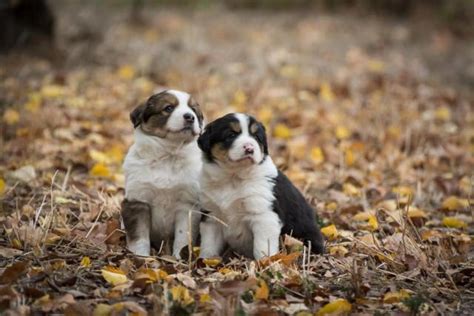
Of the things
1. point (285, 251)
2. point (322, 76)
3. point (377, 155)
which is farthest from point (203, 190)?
point (322, 76)

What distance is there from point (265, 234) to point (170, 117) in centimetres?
103

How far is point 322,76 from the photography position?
1162 cm

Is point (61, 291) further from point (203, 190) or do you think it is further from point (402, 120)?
point (402, 120)

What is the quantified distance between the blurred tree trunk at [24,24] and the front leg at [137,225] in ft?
21.9

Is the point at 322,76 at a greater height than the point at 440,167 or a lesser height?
greater

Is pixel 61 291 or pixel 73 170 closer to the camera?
pixel 61 291

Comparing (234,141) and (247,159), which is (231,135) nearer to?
(234,141)

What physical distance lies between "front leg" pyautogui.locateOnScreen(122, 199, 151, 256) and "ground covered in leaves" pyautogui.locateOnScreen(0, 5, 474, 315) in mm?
192

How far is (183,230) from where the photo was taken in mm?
5375

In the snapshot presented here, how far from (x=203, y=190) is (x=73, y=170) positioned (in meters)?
2.59

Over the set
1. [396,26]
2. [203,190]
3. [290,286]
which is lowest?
[290,286]

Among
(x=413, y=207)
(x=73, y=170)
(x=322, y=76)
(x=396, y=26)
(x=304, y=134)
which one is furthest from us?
(x=396, y=26)

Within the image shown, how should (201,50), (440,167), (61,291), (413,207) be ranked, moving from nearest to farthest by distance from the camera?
(61,291), (413,207), (440,167), (201,50)

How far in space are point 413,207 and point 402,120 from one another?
10.2 feet
